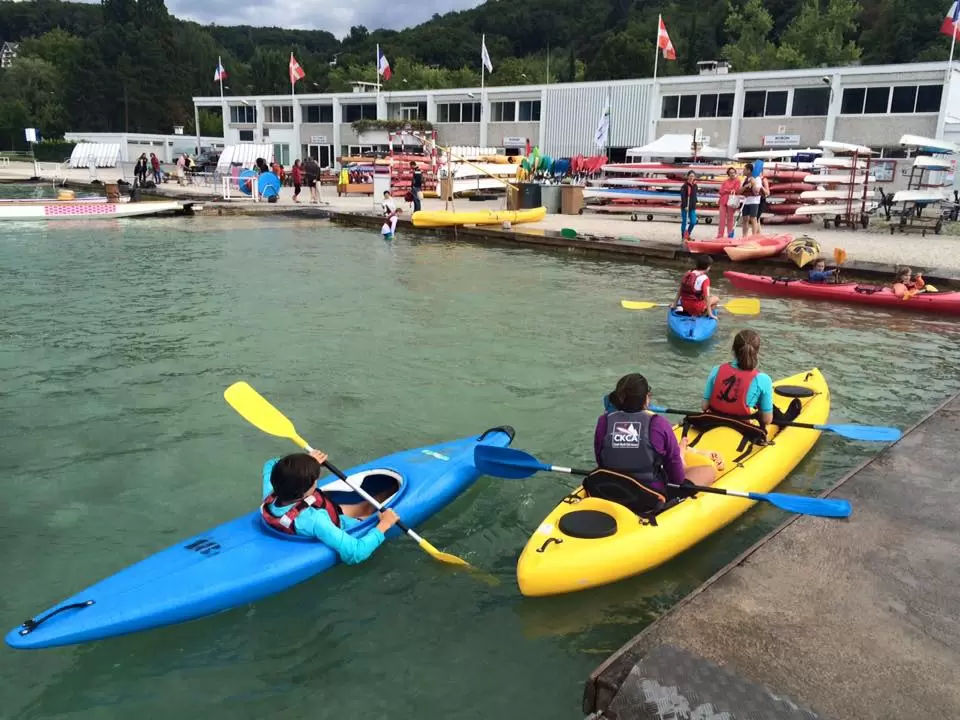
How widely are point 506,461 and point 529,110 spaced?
3814cm

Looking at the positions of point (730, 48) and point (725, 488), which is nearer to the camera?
point (725, 488)

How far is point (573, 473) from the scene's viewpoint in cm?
489

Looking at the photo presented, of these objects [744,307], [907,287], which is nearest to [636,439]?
[744,307]

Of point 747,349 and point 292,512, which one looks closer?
point 292,512

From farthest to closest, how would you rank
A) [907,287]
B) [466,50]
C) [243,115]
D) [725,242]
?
[466,50] → [243,115] → [725,242] → [907,287]

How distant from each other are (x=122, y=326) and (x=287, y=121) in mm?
46328

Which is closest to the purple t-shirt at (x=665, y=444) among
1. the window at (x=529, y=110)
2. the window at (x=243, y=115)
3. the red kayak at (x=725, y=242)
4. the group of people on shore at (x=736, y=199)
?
the red kayak at (x=725, y=242)

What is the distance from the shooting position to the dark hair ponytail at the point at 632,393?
440cm

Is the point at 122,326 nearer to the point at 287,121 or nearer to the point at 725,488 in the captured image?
the point at 725,488

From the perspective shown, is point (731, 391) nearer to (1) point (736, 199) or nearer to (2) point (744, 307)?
(2) point (744, 307)

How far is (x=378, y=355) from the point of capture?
368 inches

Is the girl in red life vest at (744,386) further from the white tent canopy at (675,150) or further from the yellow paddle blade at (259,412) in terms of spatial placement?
the white tent canopy at (675,150)

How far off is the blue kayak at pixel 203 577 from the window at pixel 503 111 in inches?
1531

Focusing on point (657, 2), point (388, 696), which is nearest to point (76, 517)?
point (388, 696)
